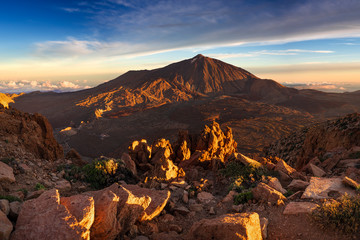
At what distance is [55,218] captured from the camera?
4074 mm

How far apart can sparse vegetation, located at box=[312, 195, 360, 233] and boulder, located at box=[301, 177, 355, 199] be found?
1.37 metres

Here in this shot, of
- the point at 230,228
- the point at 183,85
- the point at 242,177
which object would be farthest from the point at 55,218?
the point at 183,85

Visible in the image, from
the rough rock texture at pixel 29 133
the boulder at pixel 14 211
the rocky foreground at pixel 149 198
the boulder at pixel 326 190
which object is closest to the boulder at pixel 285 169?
the rocky foreground at pixel 149 198

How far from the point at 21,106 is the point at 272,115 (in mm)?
106309

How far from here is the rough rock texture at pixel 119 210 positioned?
465cm

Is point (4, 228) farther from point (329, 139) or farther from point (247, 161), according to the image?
point (329, 139)

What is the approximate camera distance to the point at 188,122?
198 feet

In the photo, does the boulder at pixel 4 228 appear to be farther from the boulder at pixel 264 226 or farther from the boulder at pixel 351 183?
the boulder at pixel 351 183

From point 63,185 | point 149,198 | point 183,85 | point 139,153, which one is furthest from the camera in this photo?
point 183,85

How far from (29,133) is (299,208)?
1486 cm

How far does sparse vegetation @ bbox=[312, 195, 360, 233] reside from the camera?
15.5 feet

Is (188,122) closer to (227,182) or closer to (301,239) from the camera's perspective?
(227,182)

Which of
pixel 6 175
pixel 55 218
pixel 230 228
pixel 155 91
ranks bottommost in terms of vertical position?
pixel 230 228

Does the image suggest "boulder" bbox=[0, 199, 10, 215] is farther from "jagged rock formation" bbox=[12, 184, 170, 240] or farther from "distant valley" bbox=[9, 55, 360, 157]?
"distant valley" bbox=[9, 55, 360, 157]
